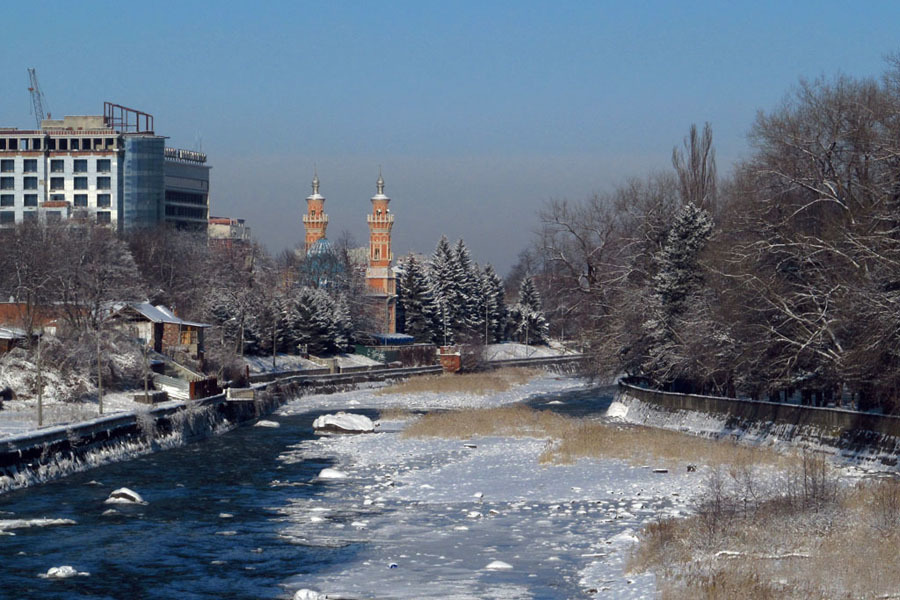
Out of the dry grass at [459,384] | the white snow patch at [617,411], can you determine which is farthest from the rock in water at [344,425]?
the dry grass at [459,384]

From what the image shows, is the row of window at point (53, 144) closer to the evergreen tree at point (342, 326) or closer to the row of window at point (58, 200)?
the row of window at point (58, 200)

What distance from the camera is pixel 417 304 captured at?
111438mm

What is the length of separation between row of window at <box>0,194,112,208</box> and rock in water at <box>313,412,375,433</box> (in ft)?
335

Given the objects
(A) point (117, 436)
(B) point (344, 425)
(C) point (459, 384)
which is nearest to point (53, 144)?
(C) point (459, 384)

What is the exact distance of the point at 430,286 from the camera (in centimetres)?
11200

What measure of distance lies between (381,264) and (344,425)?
8688 centimetres

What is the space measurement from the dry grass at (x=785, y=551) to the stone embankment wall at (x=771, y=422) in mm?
10873

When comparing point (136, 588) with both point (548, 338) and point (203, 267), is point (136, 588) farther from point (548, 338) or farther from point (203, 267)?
point (548, 338)

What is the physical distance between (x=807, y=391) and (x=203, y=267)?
65726mm

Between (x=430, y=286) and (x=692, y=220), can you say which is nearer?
(x=692, y=220)

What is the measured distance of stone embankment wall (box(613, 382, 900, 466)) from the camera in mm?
33812

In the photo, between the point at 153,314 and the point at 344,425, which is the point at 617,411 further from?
the point at 153,314

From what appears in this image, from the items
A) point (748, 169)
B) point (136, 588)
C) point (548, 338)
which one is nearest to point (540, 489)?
point (136, 588)

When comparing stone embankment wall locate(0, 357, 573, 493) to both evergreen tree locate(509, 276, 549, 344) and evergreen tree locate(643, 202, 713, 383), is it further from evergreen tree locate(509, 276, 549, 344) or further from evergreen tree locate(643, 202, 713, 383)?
evergreen tree locate(509, 276, 549, 344)
